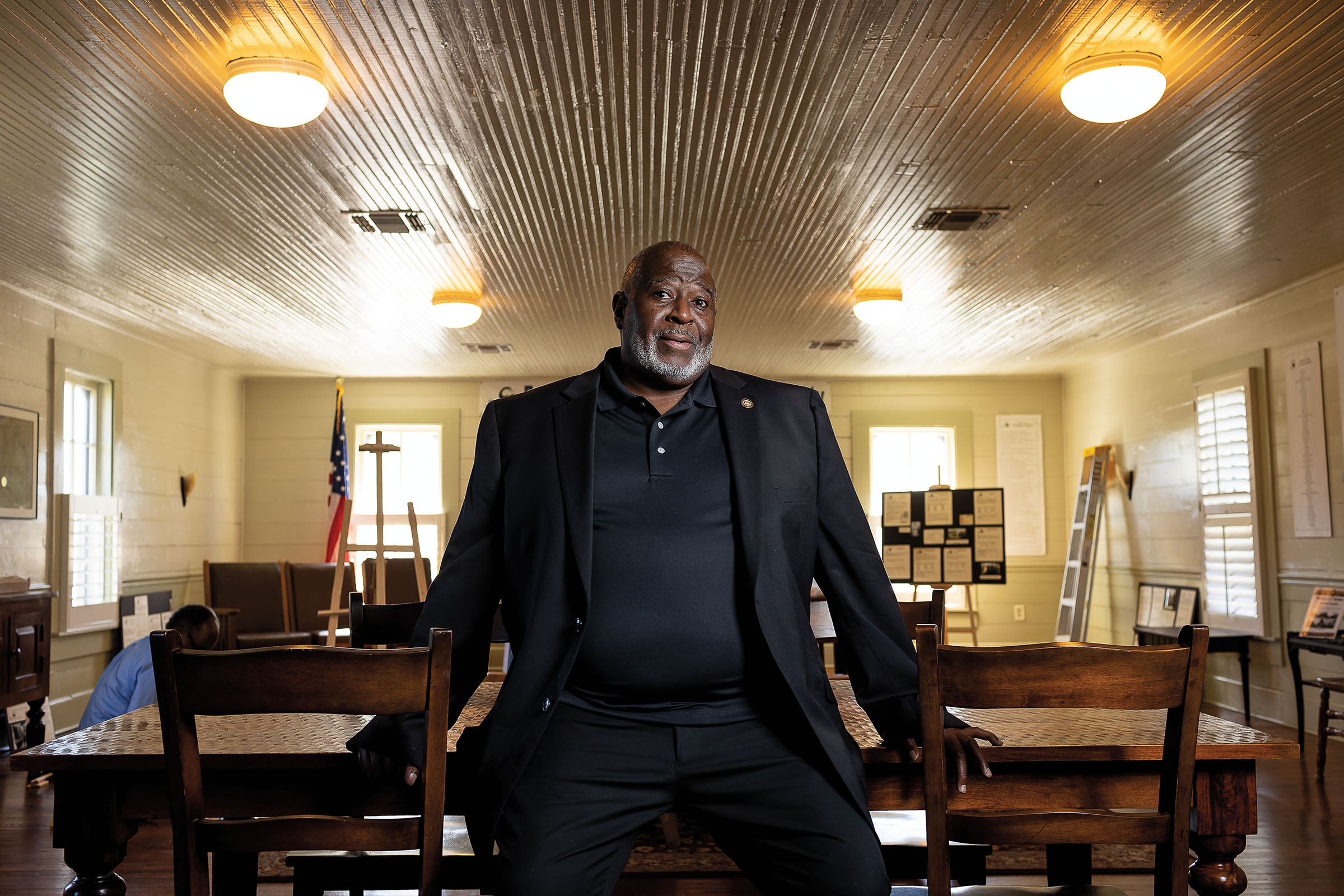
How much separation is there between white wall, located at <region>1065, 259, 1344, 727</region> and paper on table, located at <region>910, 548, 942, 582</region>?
1.58 m

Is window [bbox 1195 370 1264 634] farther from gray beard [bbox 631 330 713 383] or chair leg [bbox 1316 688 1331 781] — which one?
gray beard [bbox 631 330 713 383]

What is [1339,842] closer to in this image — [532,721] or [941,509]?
[532,721]

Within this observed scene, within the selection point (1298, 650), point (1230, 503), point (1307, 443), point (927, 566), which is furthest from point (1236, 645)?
point (927, 566)

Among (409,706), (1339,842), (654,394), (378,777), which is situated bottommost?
(1339,842)

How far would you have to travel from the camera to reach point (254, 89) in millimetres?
3641

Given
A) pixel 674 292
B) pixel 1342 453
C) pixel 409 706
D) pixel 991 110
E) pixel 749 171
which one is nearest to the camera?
pixel 409 706

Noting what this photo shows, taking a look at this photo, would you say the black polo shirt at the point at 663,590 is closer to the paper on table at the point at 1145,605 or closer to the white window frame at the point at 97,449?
the white window frame at the point at 97,449

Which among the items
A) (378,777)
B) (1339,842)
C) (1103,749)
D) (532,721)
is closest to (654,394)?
(532,721)

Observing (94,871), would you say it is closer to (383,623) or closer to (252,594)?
(383,623)

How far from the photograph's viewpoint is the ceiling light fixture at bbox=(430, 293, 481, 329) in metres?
7.11

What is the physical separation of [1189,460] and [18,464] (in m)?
8.20

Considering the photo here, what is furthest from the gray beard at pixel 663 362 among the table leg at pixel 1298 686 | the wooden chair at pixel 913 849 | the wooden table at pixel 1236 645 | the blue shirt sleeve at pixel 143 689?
the wooden table at pixel 1236 645

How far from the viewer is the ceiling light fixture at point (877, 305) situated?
22.8ft

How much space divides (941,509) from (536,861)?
28.2ft
